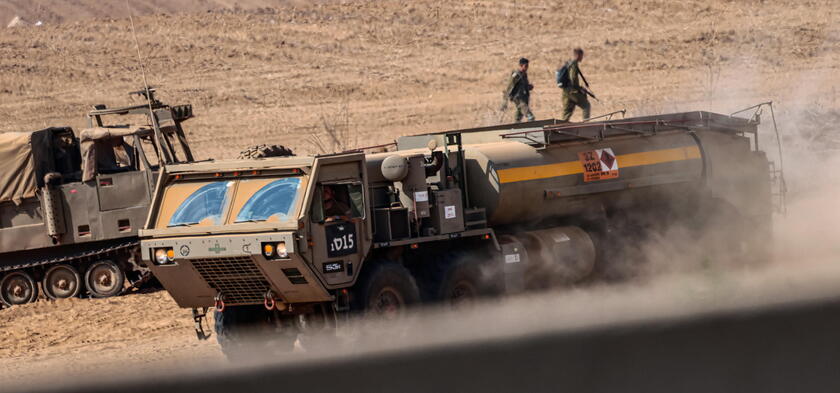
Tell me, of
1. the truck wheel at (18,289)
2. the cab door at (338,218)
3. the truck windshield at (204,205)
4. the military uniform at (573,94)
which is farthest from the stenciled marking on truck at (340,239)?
the military uniform at (573,94)

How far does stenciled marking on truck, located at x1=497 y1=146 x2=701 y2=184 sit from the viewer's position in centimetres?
1638

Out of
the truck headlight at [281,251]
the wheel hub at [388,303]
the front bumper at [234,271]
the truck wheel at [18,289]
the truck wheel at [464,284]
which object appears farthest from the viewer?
the truck wheel at [18,289]

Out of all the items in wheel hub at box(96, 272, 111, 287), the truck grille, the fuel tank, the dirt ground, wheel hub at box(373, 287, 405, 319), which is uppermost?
the dirt ground

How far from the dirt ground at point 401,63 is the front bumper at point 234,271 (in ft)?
60.7

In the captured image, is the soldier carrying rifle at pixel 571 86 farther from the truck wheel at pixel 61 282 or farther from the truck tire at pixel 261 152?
the truck tire at pixel 261 152

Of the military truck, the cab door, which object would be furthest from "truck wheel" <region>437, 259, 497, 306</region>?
the military truck

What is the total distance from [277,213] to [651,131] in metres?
6.86

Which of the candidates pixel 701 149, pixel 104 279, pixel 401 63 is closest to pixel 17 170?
pixel 104 279

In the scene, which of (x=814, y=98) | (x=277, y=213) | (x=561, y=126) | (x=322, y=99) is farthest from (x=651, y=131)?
(x=322, y=99)

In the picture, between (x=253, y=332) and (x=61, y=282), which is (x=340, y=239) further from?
(x=61, y=282)

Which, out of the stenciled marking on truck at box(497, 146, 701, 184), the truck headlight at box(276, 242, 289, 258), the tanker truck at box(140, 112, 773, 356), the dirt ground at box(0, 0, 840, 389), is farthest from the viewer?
the dirt ground at box(0, 0, 840, 389)

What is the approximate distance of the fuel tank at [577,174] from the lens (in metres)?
16.3

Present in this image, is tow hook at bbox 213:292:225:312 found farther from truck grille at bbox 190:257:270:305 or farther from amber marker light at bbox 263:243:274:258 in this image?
amber marker light at bbox 263:243:274:258

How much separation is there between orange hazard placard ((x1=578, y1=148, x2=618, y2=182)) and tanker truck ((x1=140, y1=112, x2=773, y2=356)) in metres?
0.03
